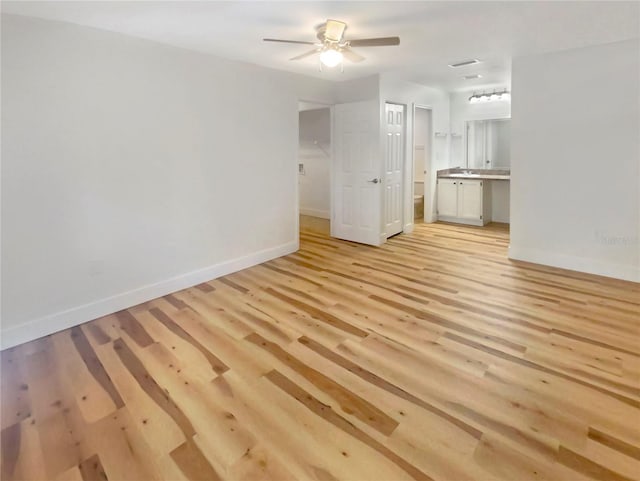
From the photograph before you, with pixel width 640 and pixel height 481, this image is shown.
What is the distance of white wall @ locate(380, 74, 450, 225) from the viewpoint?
5406 millimetres

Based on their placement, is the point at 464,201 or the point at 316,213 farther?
the point at 316,213

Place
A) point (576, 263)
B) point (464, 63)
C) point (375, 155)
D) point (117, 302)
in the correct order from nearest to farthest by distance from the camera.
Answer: point (117, 302) → point (576, 263) → point (464, 63) → point (375, 155)

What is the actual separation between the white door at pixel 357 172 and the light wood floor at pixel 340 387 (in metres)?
1.89

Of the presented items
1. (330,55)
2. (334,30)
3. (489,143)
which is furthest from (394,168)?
(334,30)

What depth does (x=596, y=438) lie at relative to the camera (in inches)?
72.0

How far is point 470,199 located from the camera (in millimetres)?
6867

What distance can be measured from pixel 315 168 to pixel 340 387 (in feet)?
20.5

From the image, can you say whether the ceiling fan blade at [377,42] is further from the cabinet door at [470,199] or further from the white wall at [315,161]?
the cabinet door at [470,199]

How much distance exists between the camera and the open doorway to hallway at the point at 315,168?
23.8ft

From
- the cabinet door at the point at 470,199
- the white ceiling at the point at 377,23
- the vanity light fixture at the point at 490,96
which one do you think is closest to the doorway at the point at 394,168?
the white ceiling at the point at 377,23

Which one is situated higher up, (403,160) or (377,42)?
(377,42)

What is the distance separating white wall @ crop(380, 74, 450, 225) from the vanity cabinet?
0.19 meters

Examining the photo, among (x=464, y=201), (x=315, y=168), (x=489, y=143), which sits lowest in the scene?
(x=464, y=201)

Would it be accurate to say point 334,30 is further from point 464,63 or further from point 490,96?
point 490,96
